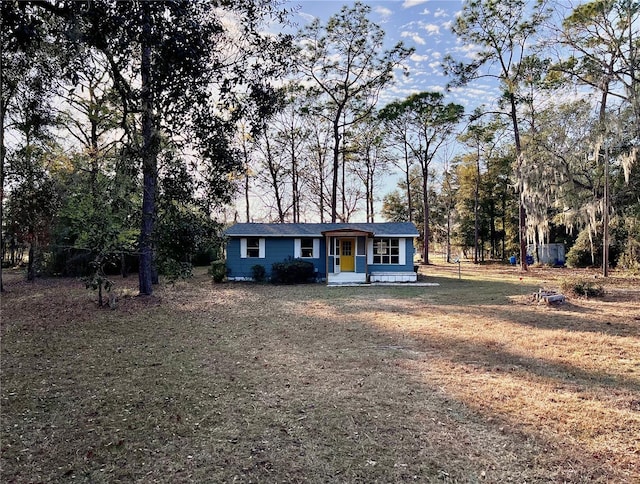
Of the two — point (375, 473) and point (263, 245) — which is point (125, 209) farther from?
point (263, 245)

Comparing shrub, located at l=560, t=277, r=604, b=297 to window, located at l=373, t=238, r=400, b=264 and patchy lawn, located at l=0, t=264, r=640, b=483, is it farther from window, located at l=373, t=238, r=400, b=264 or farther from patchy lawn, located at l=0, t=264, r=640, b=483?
window, located at l=373, t=238, r=400, b=264

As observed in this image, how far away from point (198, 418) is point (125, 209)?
5.35 metres

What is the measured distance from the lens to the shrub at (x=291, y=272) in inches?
646

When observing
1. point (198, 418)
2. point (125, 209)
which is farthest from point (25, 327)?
point (198, 418)

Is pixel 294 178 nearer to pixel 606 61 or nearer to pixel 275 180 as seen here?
A: pixel 275 180

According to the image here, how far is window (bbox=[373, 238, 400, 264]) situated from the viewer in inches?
691

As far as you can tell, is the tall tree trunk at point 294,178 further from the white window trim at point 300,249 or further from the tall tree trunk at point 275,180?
the white window trim at point 300,249

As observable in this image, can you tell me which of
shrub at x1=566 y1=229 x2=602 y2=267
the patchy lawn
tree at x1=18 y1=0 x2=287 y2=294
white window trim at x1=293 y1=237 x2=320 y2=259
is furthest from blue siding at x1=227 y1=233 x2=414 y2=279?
tree at x1=18 y1=0 x2=287 y2=294

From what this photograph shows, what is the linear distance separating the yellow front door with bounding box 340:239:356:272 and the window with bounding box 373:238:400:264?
1.03 metres

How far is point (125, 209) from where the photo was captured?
7.61m

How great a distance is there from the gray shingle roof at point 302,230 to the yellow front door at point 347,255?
75cm

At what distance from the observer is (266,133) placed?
51.6 ft

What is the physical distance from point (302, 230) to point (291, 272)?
7.65 ft

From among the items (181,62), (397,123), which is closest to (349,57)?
(397,123)
